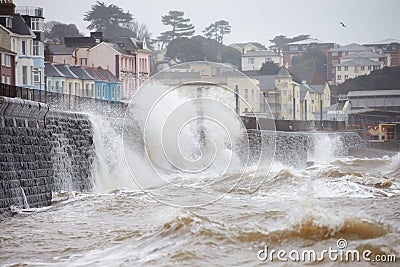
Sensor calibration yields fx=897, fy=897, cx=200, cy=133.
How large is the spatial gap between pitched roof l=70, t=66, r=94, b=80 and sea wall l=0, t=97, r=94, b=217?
20.9 meters

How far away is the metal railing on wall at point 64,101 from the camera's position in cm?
1202

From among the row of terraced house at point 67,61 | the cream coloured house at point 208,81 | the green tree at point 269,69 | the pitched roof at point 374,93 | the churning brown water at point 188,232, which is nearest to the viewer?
the churning brown water at point 188,232

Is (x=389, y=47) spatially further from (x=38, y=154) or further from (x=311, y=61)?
(x=38, y=154)

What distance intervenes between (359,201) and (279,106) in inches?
1543

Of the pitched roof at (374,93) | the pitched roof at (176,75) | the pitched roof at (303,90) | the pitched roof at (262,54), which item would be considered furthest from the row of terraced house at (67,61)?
the pitched roof at (262,54)

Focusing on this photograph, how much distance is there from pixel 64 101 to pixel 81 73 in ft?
66.2

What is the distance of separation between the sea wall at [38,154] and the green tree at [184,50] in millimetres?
38097

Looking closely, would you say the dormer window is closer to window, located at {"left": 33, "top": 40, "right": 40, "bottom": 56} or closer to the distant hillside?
window, located at {"left": 33, "top": 40, "right": 40, "bottom": 56}

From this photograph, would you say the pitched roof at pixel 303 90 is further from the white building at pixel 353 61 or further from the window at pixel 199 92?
the window at pixel 199 92

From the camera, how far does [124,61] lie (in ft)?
143

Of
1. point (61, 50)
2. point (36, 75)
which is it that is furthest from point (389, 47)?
point (36, 75)

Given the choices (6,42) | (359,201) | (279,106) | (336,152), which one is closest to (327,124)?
(336,152)

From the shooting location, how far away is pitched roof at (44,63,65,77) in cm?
3325

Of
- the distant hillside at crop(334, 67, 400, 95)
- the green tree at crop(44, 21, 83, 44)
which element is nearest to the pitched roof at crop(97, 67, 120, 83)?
the green tree at crop(44, 21, 83, 44)
